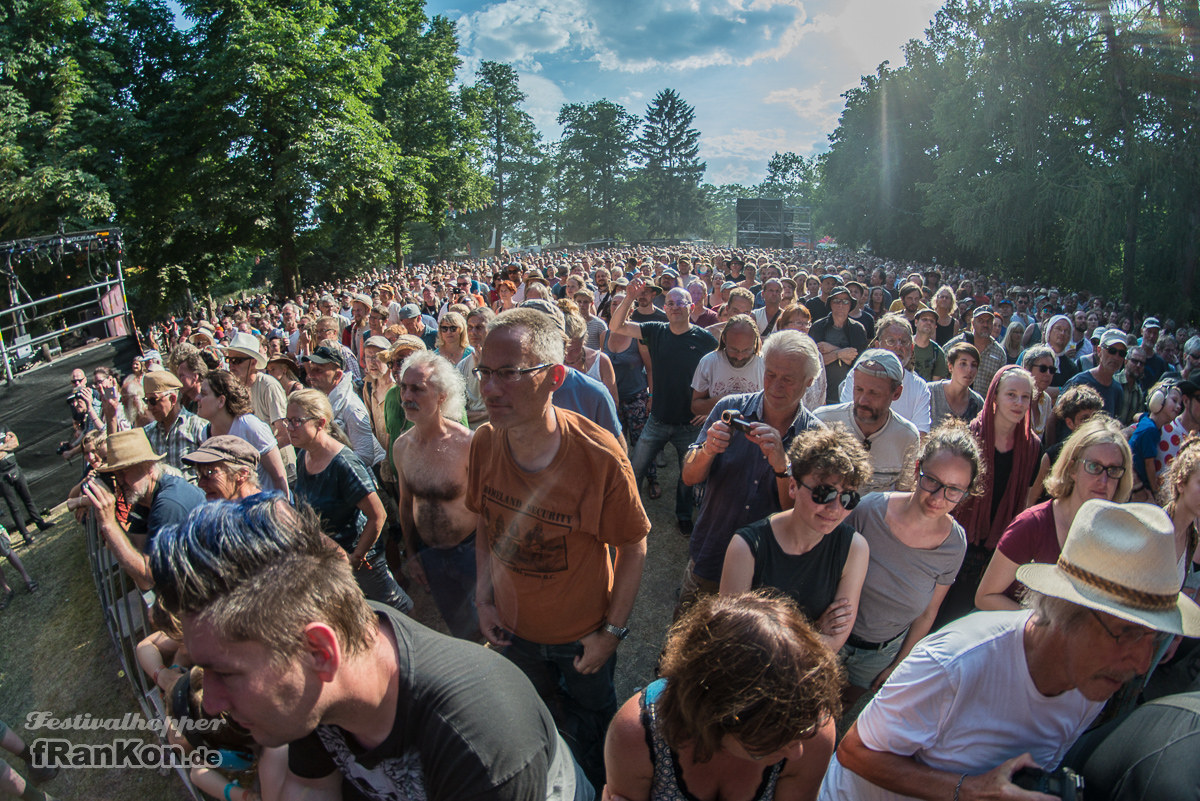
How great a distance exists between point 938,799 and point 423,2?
38094 millimetres

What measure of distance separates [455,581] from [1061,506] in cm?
279

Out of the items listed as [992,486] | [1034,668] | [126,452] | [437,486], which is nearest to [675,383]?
[992,486]

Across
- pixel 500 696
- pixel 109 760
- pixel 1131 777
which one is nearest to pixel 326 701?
pixel 500 696

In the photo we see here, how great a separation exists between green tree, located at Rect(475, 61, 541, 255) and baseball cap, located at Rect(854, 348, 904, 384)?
51.5 meters

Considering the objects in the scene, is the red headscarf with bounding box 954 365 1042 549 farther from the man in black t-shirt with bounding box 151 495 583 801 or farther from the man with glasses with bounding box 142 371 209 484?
the man with glasses with bounding box 142 371 209 484

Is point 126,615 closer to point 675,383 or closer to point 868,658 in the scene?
point 675,383

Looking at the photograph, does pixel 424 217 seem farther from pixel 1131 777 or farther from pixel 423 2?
pixel 1131 777

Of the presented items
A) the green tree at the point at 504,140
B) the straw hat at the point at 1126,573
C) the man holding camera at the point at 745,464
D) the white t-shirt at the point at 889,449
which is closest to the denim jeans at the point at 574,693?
the man holding camera at the point at 745,464

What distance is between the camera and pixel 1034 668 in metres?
1.43

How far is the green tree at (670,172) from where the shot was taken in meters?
64.1

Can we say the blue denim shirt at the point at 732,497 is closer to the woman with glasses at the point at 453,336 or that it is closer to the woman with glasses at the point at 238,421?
the woman with glasses at the point at 238,421

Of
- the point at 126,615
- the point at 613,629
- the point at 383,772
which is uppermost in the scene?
the point at 383,772

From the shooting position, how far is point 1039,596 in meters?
1.48

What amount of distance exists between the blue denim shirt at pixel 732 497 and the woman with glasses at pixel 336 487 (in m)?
1.66
